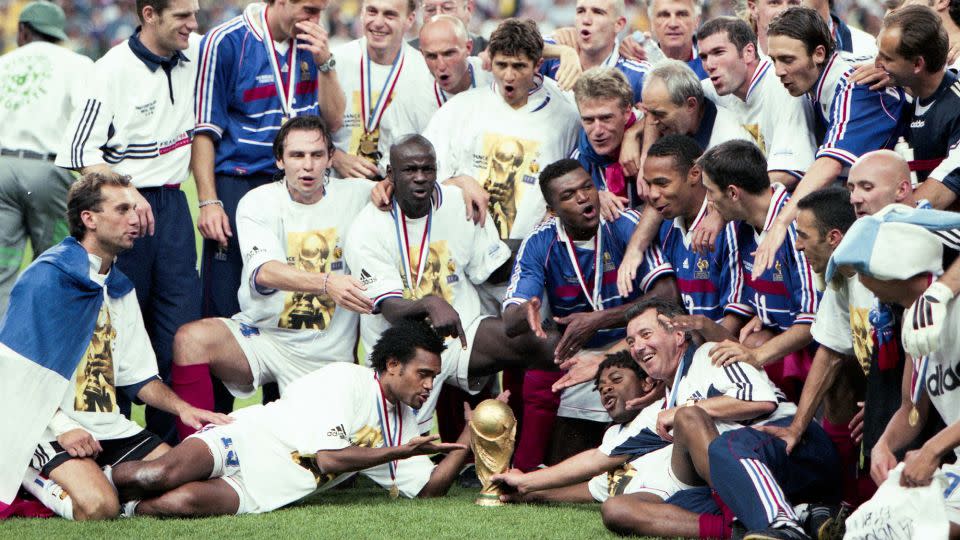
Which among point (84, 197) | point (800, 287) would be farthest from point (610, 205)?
point (84, 197)

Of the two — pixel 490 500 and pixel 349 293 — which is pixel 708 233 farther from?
pixel 349 293

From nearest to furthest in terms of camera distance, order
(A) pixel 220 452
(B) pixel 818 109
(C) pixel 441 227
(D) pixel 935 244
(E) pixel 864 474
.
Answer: (D) pixel 935 244 < (E) pixel 864 474 < (A) pixel 220 452 < (B) pixel 818 109 < (C) pixel 441 227

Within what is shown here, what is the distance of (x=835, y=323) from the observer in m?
6.14

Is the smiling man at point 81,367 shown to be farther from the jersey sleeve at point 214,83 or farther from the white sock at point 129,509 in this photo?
the jersey sleeve at point 214,83

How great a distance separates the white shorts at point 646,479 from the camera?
627cm

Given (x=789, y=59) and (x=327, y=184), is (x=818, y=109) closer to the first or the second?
(x=789, y=59)

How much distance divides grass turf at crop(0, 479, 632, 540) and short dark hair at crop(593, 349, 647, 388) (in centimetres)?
68

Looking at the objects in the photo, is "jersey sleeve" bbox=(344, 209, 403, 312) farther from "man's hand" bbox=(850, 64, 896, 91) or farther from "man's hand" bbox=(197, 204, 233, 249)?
"man's hand" bbox=(850, 64, 896, 91)

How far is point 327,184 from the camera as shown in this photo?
26.2 ft

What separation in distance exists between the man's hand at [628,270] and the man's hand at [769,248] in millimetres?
857

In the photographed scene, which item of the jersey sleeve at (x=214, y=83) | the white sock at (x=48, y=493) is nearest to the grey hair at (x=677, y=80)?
the jersey sleeve at (x=214, y=83)

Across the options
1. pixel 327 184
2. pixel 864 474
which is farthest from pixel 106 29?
pixel 864 474

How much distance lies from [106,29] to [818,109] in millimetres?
22820

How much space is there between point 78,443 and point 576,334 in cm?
260
